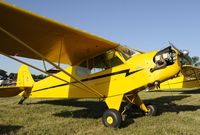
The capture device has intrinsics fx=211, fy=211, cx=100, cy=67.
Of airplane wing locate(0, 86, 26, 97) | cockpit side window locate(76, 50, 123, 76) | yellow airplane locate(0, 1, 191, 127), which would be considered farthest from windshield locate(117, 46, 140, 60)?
airplane wing locate(0, 86, 26, 97)

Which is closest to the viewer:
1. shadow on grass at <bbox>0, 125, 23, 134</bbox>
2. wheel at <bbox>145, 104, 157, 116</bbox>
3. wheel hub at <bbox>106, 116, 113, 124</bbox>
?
shadow on grass at <bbox>0, 125, 23, 134</bbox>

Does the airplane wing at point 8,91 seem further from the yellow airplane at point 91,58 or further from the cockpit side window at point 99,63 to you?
the cockpit side window at point 99,63

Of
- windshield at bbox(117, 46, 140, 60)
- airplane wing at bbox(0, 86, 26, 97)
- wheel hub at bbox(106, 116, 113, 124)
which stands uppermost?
windshield at bbox(117, 46, 140, 60)

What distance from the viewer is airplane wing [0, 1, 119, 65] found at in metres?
4.70

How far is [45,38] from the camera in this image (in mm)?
5891

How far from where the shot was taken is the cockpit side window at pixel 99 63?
6522mm

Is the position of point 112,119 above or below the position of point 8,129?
above

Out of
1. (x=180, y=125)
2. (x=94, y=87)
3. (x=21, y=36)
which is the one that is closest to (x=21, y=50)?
(x=21, y=36)

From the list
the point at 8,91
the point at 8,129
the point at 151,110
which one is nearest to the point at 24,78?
the point at 8,91

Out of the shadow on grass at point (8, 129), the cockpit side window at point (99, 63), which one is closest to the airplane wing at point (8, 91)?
the shadow on grass at point (8, 129)

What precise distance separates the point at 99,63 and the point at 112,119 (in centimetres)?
204

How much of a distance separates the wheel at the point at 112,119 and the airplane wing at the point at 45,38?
6.71 feet

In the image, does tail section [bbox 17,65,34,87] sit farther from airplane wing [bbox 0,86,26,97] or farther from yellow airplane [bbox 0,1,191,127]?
yellow airplane [bbox 0,1,191,127]

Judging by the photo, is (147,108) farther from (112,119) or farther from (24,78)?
(24,78)
